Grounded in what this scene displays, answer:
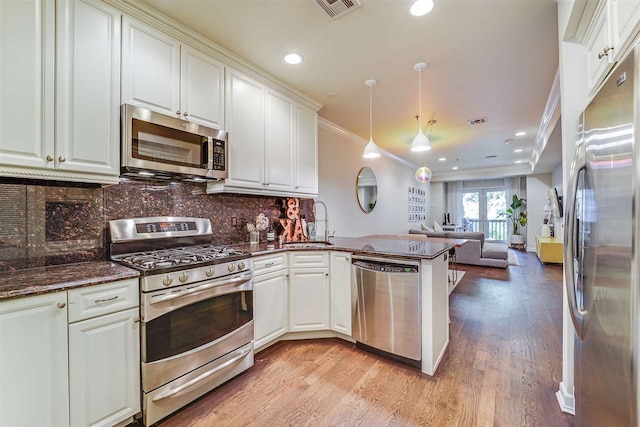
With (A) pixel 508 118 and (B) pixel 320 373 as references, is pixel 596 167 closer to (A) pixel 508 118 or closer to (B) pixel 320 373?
(B) pixel 320 373

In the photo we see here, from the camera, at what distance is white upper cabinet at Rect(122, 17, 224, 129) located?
180cm

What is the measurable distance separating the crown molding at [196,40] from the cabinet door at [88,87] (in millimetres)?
132

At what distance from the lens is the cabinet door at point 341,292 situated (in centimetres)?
247

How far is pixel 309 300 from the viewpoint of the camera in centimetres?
257

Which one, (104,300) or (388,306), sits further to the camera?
(388,306)

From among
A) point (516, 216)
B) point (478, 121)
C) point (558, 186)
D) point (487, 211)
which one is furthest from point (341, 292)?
point (487, 211)

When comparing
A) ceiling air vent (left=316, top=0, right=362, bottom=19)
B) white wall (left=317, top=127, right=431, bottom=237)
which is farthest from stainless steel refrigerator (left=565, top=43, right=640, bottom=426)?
white wall (left=317, top=127, right=431, bottom=237)

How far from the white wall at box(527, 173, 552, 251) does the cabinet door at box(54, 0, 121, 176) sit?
9.95 metres

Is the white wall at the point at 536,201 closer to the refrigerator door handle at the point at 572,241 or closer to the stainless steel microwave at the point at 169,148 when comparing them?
the refrigerator door handle at the point at 572,241

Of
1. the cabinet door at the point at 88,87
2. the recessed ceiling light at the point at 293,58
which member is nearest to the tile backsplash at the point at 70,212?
the cabinet door at the point at 88,87

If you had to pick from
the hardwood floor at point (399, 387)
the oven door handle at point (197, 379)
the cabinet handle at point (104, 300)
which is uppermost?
the cabinet handle at point (104, 300)

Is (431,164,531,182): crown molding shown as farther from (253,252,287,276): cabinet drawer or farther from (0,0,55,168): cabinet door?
(0,0,55,168): cabinet door

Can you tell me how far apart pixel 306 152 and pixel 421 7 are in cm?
176

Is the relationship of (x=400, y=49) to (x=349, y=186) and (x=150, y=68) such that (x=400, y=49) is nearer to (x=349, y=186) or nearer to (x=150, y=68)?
(x=150, y=68)
